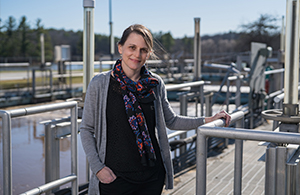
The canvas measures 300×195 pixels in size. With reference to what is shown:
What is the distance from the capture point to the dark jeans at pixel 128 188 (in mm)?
1871

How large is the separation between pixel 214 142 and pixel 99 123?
152 inches

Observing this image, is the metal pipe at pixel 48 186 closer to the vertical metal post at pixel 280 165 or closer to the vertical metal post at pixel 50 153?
the vertical metal post at pixel 50 153

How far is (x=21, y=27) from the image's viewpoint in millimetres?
65750

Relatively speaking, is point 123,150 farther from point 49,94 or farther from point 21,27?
point 21,27

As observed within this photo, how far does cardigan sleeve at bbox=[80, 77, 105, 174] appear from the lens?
6.23ft

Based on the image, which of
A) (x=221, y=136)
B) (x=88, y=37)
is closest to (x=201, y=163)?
(x=221, y=136)

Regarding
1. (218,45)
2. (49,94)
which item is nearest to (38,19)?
(218,45)

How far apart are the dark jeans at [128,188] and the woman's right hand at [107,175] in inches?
1.0

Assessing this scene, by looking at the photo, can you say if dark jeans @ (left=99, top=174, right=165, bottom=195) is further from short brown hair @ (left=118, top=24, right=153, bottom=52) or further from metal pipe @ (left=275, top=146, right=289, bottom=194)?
short brown hair @ (left=118, top=24, right=153, bottom=52)

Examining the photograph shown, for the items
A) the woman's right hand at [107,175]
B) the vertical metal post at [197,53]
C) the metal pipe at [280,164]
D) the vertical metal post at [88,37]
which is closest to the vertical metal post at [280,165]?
the metal pipe at [280,164]

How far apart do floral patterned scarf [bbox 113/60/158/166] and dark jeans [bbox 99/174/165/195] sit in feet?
0.41

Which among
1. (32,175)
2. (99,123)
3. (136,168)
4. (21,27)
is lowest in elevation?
(32,175)

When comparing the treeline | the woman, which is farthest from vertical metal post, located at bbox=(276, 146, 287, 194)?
the treeline

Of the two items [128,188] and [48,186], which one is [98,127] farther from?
[48,186]
